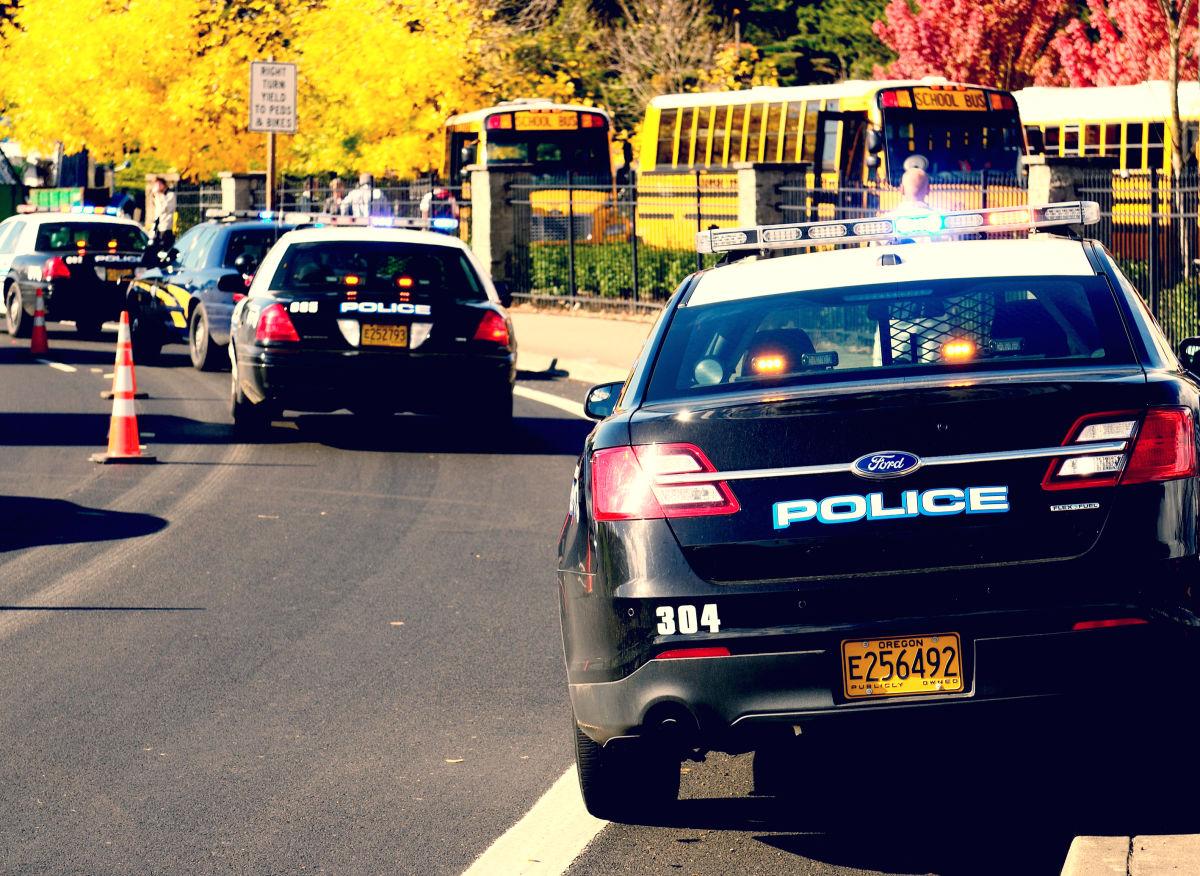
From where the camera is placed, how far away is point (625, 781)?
233 inches

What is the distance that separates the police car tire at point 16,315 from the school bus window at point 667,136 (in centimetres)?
1405

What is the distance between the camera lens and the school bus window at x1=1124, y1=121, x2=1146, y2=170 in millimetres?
33500

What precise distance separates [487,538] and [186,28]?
3548cm

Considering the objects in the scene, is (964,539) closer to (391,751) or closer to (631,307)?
(391,751)

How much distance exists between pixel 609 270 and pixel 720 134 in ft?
19.7

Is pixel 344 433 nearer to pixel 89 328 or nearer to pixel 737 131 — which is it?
pixel 89 328

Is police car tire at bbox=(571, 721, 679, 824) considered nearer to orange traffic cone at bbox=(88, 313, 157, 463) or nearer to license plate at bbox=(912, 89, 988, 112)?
orange traffic cone at bbox=(88, 313, 157, 463)

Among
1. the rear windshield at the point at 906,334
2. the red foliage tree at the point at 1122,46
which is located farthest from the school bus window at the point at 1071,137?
the rear windshield at the point at 906,334

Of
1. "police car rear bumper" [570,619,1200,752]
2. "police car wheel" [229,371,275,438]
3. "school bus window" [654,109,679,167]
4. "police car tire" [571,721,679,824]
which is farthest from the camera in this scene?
"school bus window" [654,109,679,167]

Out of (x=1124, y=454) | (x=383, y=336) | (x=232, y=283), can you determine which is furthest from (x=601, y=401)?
(x=232, y=283)

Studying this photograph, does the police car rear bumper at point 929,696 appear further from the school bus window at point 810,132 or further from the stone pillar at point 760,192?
the school bus window at point 810,132

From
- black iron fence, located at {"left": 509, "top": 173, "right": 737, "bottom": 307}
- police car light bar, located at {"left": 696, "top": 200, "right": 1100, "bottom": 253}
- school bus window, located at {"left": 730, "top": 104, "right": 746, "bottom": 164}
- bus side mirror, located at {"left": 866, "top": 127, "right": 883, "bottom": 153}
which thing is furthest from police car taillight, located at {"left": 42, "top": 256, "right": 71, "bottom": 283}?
police car light bar, located at {"left": 696, "top": 200, "right": 1100, "bottom": 253}

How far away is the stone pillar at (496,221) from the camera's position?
33156 millimetres

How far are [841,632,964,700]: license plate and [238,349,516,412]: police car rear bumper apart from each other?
10.2 meters
